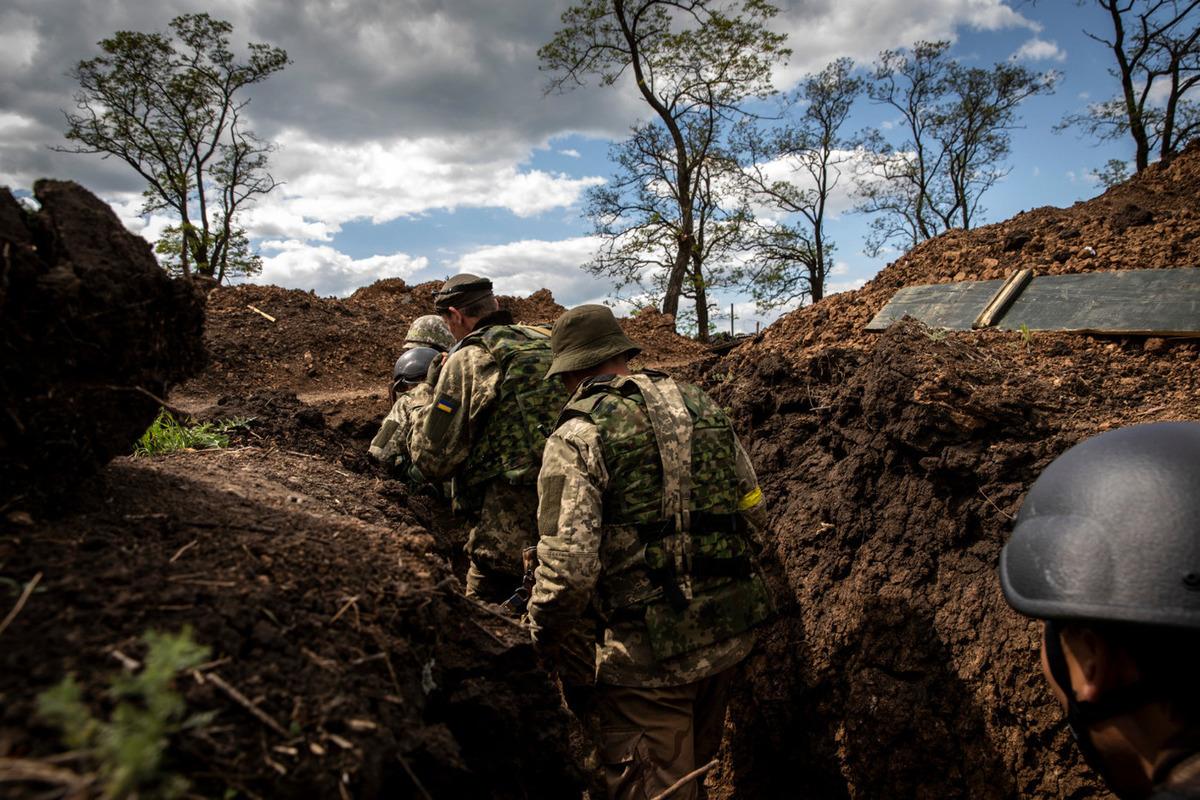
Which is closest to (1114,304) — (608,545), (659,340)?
(608,545)

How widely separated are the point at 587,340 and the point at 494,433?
3.42ft

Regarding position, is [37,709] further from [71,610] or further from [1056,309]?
[1056,309]

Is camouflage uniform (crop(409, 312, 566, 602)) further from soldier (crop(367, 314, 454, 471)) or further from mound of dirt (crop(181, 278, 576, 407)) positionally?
mound of dirt (crop(181, 278, 576, 407))

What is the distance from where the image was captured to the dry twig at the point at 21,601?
44.1 inches

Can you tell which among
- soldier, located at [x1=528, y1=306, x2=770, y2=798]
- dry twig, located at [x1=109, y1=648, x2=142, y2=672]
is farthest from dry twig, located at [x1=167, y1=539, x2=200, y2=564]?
soldier, located at [x1=528, y1=306, x2=770, y2=798]

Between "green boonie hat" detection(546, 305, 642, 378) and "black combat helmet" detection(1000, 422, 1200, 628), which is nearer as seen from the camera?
"black combat helmet" detection(1000, 422, 1200, 628)

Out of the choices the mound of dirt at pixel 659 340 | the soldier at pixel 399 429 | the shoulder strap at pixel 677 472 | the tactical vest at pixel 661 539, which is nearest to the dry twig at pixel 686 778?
the tactical vest at pixel 661 539

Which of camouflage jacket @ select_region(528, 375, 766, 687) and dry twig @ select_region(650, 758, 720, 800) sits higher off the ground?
camouflage jacket @ select_region(528, 375, 766, 687)

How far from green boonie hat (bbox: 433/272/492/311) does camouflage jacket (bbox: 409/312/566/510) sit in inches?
19.2

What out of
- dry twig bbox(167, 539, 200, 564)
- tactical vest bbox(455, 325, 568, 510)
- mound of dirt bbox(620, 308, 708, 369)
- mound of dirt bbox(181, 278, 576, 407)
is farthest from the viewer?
mound of dirt bbox(620, 308, 708, 369)

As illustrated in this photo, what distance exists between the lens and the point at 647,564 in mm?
2746

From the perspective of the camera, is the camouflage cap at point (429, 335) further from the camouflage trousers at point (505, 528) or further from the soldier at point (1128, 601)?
the soldier at point (1128, 601)

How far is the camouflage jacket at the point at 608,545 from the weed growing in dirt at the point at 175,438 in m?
1.91

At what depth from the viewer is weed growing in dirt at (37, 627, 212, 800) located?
86 centimetres
